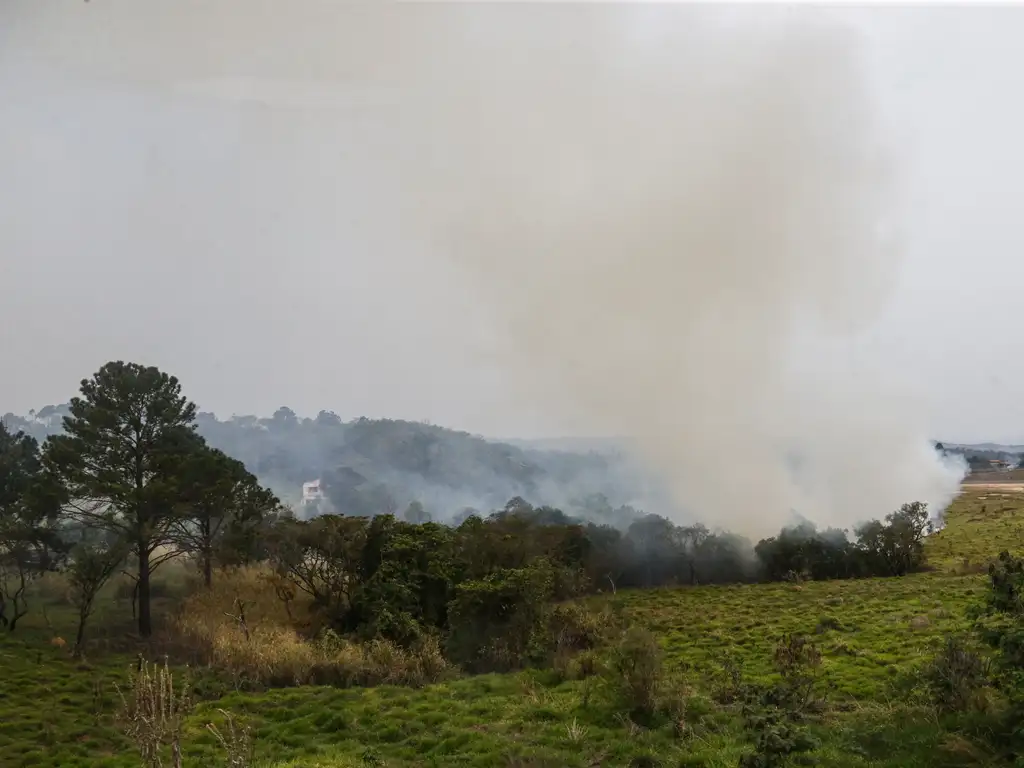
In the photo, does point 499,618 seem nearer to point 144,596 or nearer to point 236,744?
point 236,744

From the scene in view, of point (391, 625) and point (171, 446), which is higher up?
point (171, 446)

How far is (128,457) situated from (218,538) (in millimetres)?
3871

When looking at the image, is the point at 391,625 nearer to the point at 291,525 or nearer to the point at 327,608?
the point at 327,608

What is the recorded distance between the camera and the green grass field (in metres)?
7.69

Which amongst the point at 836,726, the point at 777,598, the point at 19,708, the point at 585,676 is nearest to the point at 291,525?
the point at 19,708

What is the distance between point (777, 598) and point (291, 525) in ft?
52.4

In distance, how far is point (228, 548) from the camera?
63.3 ft

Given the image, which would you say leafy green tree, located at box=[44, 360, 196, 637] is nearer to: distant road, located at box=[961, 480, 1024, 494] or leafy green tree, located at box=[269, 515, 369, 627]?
leafy green tree, located at box=[269, 515, 369, 627]

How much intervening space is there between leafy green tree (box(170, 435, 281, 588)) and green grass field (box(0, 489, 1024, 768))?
3.98 metres

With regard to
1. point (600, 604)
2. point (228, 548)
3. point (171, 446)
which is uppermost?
point (171, 446)

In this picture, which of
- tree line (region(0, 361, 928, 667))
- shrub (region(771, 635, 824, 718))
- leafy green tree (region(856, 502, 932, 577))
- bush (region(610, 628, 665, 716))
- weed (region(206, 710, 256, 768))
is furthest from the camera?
leafy green tree (region(856, 502, 932, 577))

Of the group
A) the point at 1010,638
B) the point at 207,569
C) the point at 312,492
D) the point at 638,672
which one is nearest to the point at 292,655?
the point at 638,672

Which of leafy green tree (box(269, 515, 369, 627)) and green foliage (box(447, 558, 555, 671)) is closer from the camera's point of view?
green foliage (box(447, 558, 555, 671))

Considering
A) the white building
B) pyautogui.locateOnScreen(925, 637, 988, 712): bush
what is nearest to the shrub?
pyautogui.locateOnScreen(925, 637, 988, 712): bush
